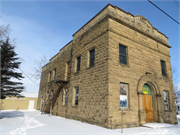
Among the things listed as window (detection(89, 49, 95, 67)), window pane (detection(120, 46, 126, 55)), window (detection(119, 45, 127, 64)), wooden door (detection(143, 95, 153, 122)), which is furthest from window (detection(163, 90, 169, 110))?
window (detection(89, 49, 95, 67))

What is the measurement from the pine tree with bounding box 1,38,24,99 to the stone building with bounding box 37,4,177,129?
193 inches

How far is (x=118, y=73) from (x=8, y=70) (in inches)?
343

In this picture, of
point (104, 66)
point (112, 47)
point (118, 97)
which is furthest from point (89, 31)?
point (118, 97)

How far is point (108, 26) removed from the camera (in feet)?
32.5


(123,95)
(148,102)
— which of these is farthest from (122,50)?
(148,102)

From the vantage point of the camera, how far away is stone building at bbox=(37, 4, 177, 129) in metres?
9.12

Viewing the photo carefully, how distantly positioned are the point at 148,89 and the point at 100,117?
5470mm

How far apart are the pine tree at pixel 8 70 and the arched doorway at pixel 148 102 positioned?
10.3 m

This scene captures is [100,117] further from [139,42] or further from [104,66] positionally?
[139,42]

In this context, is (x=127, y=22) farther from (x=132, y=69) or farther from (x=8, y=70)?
(x=8, y=70)

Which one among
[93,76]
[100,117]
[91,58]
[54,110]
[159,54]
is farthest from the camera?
[54,110]

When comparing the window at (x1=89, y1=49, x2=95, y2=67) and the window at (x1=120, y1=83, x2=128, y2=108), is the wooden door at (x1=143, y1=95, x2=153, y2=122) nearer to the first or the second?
the window at (x1=120, y1=83, x2=128, y2=108)

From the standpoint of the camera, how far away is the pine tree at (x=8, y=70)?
10.2 m

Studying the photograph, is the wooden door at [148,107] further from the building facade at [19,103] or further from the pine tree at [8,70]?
the building facade at [19,103]
